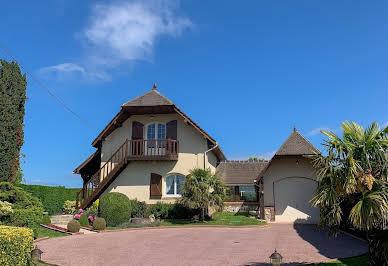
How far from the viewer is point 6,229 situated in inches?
309

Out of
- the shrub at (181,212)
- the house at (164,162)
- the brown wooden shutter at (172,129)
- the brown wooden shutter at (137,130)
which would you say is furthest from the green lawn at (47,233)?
the brown wooden shutter at (172,129)

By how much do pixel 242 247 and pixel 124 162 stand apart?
11683mm

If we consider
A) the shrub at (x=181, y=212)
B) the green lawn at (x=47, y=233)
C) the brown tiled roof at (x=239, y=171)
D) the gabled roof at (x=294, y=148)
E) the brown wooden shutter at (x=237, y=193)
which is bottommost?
the green lawn at (x=47, y=233)

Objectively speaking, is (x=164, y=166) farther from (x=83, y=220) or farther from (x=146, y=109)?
(x=83, y=220)

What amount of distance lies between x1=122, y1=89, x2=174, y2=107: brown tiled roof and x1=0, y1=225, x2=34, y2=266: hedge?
1389 centimetres

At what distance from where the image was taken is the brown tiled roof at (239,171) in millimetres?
26078

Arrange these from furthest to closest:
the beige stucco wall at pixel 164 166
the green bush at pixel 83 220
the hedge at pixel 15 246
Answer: the beige stucco wall at pixel 164 166
the green bush at pixel 83 220
the hedge at pixel 15 246

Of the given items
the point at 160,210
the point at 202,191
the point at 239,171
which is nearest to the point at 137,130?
the point at 160,210

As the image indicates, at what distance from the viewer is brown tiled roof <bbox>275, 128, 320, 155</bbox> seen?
1888cm

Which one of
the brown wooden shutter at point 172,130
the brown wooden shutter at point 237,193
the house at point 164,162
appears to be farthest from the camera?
the brown wooden shutter at point 237,193

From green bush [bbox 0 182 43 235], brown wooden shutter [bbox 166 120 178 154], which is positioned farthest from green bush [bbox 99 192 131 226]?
brown wooden shutter [bbox 166 120 178 154]

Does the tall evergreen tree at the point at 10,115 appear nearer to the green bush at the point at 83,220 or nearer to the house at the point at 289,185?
the green bush at the point at 83,220

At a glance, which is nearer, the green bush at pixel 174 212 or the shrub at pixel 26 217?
the shrub at pixel 26 217

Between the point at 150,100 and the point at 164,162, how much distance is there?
420cm
